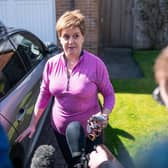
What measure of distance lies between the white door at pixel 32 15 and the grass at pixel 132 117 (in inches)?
92.5

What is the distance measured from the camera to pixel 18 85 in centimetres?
344

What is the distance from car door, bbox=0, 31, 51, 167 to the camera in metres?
2.95

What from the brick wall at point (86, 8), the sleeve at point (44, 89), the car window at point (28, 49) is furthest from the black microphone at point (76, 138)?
the brick wall at point (86, 8)

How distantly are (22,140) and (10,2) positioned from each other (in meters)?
6.30

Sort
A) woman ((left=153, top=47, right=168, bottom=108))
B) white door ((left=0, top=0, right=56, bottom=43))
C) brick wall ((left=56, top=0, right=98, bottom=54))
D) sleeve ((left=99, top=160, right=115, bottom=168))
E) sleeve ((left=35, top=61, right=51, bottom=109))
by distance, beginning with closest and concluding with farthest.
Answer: woman ((left=153, top=47, right=168, bottom=108)) → sleeve ((left=99, top=160, right=115, bottom=168)) → sleeve ((left=35, top=61, right=51, bottom=109)) → brick wall ((left=56, top=0, right=98, bottom=54)) → white door ((left=0, top=0, right=56, bottom=43))

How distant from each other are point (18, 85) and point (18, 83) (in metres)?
0.05

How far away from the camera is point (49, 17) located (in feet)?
28.8

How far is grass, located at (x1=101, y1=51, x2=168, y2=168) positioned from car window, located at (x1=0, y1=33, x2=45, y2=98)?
1.35m

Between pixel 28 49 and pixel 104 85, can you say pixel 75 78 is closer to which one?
pixel 104 85

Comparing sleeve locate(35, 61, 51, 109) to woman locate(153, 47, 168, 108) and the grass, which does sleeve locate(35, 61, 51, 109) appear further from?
woman locate(153, 47, 168, 108)

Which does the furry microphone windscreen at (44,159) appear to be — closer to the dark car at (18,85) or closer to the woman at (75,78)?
the woman at (75,78)

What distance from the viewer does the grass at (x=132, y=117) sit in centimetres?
463

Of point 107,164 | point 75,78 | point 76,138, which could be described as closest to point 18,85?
point 75,78

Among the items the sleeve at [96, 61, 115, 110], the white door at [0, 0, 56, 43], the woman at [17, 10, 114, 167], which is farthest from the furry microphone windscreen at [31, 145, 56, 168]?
the white door at [0, 0, 56, 43]
